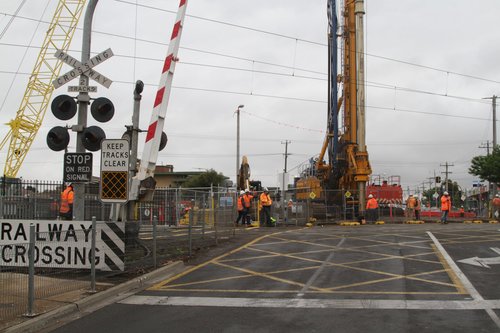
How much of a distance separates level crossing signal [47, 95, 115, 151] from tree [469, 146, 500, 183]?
126 feet

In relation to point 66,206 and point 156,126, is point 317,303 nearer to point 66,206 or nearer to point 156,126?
point 156,126

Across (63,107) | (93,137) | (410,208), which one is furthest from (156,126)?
(410,208)

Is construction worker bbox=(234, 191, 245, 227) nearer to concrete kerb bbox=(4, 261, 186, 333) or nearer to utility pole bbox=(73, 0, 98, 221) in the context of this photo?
concrete kerb bbox=(4, 261, 186, 333)

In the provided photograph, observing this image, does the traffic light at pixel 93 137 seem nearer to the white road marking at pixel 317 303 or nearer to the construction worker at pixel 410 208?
the white road marking at pixel 317 303

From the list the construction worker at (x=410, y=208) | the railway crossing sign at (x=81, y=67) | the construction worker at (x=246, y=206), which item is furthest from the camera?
the construction worker at (x=410, y=208)

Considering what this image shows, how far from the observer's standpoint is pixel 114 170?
10.4 meters

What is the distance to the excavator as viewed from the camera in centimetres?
2834

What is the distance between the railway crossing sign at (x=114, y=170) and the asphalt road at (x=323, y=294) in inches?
79.7

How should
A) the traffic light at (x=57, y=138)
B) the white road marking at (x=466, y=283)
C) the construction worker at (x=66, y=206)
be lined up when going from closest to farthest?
1. the white road marking at (x=466, y=283)
2. the traffic light at (x=57, y=138)
3. the construction worker at (x=66, y=206)

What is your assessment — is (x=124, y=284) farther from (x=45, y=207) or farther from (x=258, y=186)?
(x=258, y=186)

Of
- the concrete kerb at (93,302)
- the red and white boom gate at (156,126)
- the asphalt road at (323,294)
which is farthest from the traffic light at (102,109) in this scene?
the asphalt road at (323,294)

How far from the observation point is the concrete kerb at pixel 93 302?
6781 mm

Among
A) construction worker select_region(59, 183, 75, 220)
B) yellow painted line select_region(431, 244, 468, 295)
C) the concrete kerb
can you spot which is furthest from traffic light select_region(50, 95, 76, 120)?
yellow painted line select_region(431, 244, 468, 295)

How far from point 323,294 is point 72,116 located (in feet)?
20.4
